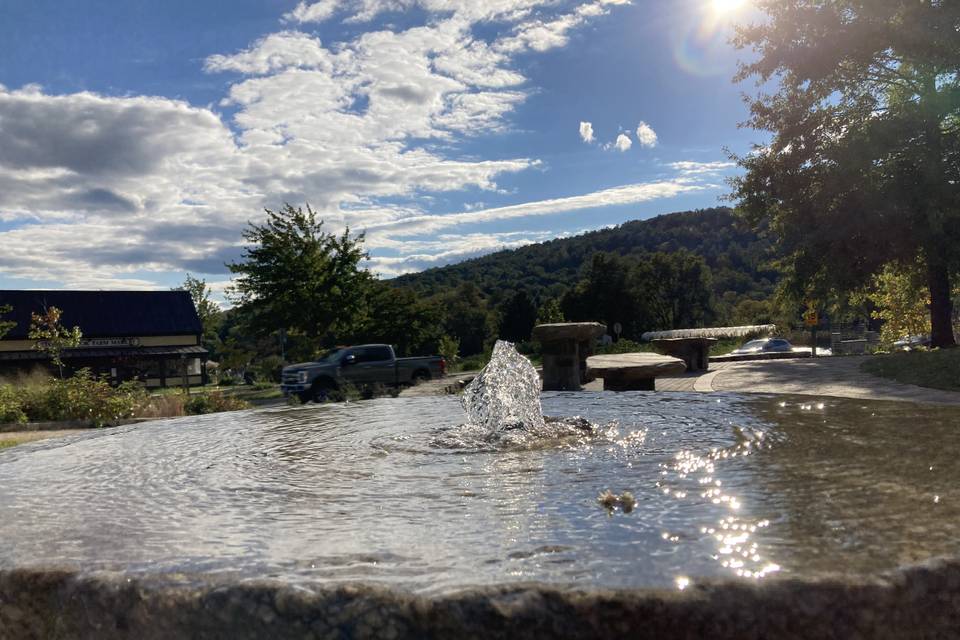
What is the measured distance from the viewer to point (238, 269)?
28.8m

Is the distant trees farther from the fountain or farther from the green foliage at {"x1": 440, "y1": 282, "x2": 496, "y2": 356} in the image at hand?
the fountain

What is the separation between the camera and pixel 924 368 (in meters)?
12.3

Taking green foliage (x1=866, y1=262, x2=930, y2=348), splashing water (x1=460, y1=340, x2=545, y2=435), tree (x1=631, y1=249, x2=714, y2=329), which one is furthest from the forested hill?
splashing water (x1=460, y1=340, x2=545, y2=435)

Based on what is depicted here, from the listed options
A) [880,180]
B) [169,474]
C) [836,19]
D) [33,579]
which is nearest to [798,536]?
[33,579]

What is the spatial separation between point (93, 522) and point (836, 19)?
22.6m

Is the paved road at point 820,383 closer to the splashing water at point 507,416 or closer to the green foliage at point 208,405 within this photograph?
the splashing water at point 507,416

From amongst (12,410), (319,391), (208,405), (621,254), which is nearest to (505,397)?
(208,405)

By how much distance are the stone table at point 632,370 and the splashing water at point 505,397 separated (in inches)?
134

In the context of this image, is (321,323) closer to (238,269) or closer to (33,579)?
(238,269)

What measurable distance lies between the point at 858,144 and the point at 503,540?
19.7 meters

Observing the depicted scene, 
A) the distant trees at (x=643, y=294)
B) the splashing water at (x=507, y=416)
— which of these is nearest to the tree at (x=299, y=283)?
the splashing water at (x=507, y=416)

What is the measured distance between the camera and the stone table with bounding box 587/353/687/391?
33.9ft

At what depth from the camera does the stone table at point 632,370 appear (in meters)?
10.3

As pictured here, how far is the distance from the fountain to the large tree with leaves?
624 inches
